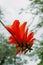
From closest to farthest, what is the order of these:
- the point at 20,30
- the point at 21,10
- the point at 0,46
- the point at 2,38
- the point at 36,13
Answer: the point at 20,30
the point at 36,13
the point at 21,10
the point at 0,46
the point at 2,38

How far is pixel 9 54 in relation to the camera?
21.7 feet

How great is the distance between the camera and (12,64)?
685 cm

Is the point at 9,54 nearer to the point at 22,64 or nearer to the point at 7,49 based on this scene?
the point at 7,49

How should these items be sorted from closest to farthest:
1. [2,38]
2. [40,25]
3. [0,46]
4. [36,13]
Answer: [40,25] < [36,13] < [0,46] < [2,38]

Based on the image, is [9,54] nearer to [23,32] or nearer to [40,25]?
[40,25]

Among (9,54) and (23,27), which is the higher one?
(23,27)

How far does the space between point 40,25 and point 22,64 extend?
5.24 m

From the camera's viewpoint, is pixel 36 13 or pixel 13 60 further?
pixel 13 60

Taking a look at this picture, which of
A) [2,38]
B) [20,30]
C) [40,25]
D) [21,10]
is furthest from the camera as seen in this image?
[2,38]

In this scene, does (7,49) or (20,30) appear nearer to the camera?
(20,30)

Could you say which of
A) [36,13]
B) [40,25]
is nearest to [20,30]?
[40,25]

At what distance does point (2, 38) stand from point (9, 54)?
49 cm

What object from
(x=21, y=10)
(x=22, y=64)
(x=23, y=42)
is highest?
A: (x=23, y=42)

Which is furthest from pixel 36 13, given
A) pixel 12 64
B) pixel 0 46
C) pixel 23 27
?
pixel 12 64
